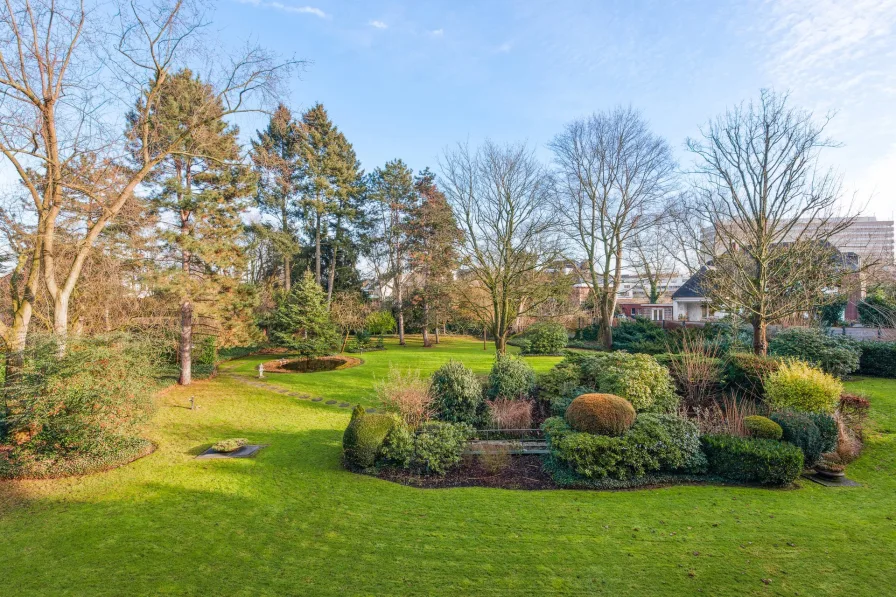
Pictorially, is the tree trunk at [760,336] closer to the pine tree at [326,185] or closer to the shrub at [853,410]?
the shrub at [853,410]

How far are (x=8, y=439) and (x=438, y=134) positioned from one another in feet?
49.6

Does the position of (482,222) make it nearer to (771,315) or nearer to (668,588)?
(771,315)

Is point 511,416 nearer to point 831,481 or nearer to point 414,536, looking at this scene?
point 414,536

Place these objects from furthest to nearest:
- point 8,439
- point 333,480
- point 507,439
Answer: point 507,439 < point 8,439 < point 333,480

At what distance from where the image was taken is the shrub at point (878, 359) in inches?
528

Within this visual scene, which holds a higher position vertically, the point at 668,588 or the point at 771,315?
the point at 771,315

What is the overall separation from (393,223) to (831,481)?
27692 millimetres

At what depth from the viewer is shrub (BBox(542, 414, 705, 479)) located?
6781 mm

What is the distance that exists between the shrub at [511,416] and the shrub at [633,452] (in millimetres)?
2375

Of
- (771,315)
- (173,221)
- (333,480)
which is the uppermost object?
(173,221)

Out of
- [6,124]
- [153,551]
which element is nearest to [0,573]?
[153,551]

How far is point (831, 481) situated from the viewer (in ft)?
22.2

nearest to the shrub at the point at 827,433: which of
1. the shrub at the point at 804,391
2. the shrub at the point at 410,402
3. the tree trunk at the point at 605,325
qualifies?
the shrub at the point at 804,391

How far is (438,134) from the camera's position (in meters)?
16.1
